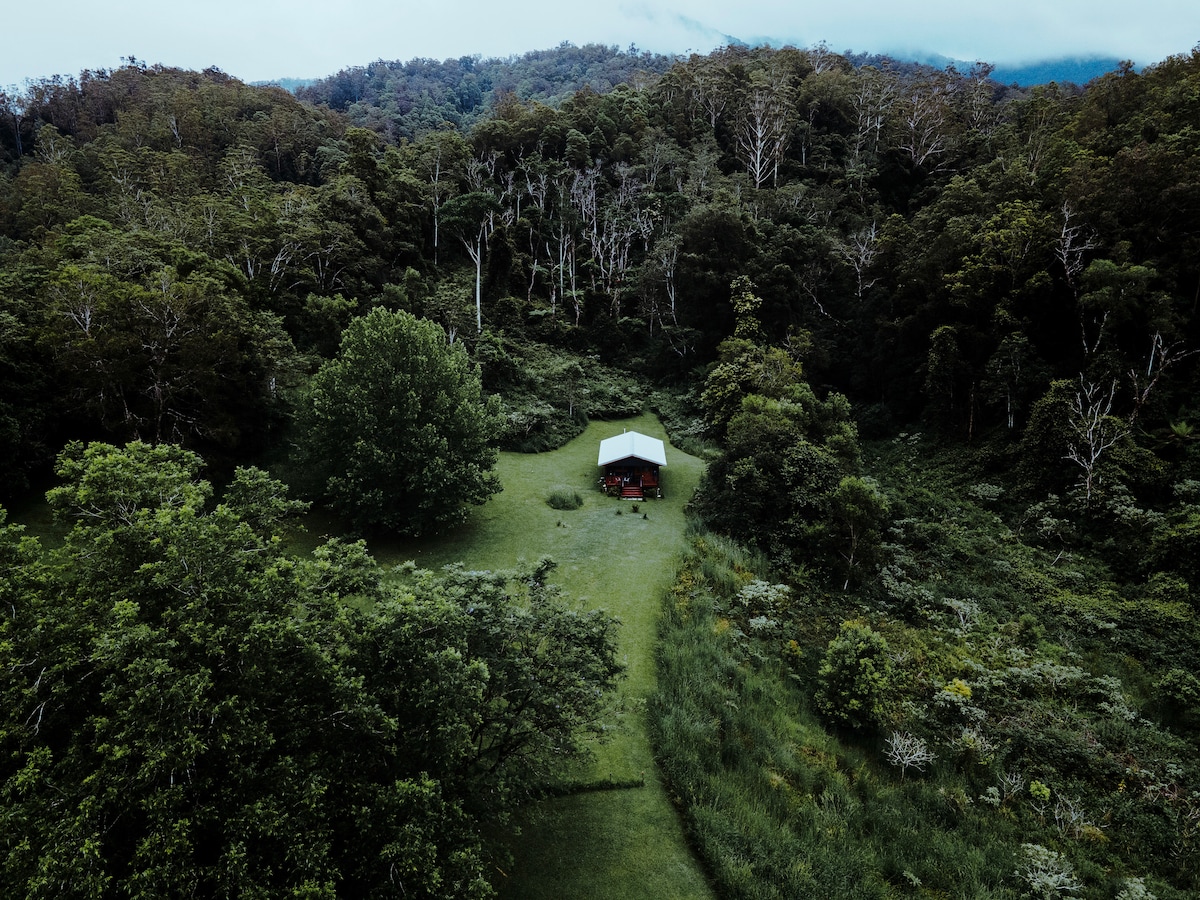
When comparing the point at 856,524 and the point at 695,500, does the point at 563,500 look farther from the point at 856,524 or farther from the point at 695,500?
the point at 856,524

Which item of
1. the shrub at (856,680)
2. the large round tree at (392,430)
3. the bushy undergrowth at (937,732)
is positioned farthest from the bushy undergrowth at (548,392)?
the shrub at (856,680)

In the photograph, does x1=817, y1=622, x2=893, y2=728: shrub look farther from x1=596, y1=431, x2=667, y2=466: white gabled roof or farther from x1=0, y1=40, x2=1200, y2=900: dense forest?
x1=596, y1=431, x2=667, y2=466: white gabled roof

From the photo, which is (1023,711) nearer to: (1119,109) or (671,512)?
(671,512)

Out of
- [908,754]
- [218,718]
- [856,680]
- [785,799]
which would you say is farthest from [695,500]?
[218,718]

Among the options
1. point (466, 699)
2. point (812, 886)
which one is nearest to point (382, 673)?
point (466, 699)

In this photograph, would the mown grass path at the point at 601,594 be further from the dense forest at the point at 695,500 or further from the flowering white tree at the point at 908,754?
the flowering white tree at the point at 908,754
